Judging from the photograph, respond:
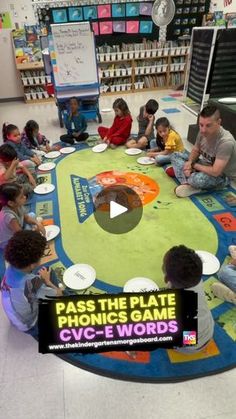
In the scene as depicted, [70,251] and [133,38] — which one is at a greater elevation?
[133,38]

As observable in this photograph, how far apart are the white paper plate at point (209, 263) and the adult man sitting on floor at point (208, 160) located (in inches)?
33.5

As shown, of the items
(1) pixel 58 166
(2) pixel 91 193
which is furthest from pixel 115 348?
(1) pixel 58 166

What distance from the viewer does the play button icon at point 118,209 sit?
250 centimetres

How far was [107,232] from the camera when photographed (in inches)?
95.5

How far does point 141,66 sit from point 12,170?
4922mm

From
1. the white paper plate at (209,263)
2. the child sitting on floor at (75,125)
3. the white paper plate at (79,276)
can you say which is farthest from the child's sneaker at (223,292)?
the child sitting on floor at (75,125)

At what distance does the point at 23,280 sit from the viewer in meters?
1.47

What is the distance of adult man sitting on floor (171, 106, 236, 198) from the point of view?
8.05ft

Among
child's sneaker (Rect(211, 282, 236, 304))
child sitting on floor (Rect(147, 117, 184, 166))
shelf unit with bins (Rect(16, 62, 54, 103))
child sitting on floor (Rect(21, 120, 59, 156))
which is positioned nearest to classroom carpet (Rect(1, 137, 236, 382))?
child's sneaker (Rect(211, 282, 236, 304))

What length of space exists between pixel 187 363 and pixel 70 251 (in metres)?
1.13

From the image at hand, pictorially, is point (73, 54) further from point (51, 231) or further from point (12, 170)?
point (51, 231)

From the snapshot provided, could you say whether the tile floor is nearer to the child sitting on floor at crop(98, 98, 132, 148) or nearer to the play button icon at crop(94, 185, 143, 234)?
the play button icon at crop(94, 185, 143, 234)

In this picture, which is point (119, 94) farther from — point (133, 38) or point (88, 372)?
point (88, 372)

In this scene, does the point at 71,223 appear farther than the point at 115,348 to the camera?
Yes
